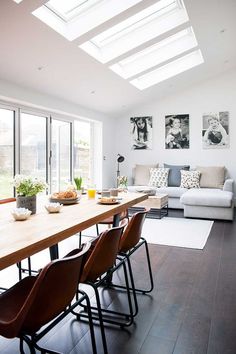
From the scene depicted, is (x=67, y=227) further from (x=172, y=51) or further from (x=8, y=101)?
(x=172, y=51)

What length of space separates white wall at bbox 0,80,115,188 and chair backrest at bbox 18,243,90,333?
3708 millimetres

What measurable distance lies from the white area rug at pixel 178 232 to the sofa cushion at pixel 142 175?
6.01 ft

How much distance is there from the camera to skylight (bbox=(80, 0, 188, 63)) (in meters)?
4.34

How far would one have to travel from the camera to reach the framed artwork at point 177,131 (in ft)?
25.0

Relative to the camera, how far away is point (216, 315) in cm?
227

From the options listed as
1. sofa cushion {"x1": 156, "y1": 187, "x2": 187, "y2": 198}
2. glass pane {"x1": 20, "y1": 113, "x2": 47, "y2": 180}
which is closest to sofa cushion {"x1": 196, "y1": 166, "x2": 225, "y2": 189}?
sofa cushion {"x1": 156, "y1": 187, "x2": 187, "y2": 198}

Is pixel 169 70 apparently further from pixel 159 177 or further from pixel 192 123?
pixel 159 177

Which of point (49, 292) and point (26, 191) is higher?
point (26, 191)

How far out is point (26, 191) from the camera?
204 cm

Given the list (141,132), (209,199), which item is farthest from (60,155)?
(209,199)

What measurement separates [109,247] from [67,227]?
31 centimetres

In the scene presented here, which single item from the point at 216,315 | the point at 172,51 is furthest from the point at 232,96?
the point at 216,315

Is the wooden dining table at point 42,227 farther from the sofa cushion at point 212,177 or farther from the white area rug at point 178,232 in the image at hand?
the sofa cushion at point 212,177

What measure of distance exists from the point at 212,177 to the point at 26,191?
5.62 meters
